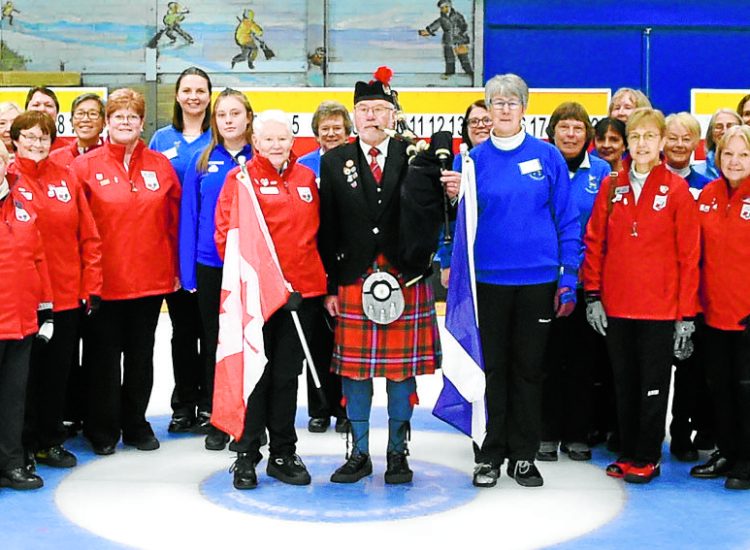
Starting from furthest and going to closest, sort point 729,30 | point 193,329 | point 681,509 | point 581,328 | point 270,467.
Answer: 1. point 729,30
2. point 193,329
3. point 581,328
4. point 270,467
5. point 681,509

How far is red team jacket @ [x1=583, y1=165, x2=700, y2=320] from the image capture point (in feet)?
13.8

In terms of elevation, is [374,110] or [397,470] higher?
[374,110]

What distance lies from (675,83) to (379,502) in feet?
31.5

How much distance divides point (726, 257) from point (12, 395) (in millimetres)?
2960

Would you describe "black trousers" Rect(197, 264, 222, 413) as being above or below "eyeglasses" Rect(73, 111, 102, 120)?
below

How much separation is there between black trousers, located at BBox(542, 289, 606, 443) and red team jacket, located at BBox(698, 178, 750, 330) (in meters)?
0.59

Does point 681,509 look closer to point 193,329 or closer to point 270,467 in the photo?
point 270,467

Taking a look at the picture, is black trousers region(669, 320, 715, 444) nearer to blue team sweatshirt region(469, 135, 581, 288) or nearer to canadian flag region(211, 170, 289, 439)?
blue team sweatshirt region(469, 135, 581, 288)

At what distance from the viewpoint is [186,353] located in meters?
5.21

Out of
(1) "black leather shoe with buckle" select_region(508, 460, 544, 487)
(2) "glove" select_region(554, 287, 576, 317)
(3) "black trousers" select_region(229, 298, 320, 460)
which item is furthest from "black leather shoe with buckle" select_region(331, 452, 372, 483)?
(2) "glove" select_region(554, 287, 576, 317)

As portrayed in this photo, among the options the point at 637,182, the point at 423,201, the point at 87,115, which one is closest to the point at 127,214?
the point at 87,115

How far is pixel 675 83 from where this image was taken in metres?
12.3

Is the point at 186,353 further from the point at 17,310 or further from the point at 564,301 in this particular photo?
the point at 564,301

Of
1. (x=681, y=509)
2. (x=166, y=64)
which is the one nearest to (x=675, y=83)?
(x=166, y=64)
